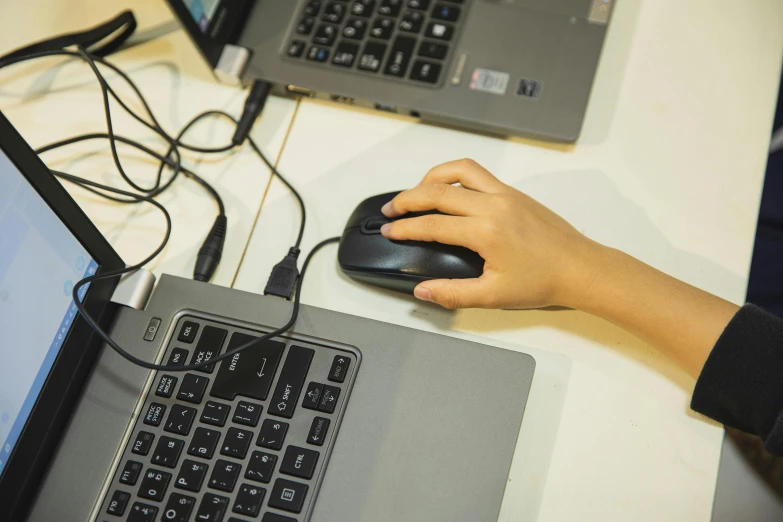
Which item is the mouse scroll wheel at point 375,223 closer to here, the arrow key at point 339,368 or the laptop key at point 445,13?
the arrow key at point 339,368

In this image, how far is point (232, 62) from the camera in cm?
72

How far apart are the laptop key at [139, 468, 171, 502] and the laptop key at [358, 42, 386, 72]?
43 centimetres

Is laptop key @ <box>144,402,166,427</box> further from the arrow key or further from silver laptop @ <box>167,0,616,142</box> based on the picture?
silver laptop @ <box>167,0,616,142</box>

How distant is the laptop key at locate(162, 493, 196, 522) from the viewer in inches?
20.1

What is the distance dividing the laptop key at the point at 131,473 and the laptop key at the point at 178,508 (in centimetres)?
3

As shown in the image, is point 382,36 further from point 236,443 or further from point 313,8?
point 236,443

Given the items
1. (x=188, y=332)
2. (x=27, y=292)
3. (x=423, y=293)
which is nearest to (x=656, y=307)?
(x=423, y=293)

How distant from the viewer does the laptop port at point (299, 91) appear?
0.71 m

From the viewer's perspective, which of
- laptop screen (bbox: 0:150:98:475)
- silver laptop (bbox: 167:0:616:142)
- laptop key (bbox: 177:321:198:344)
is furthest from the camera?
silver laptop (bbox: 167:0:616:142)

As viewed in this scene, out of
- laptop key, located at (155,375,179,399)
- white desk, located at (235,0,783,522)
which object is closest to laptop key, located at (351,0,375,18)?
white desk, located at (235,0,783,522)

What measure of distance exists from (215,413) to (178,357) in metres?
0.06

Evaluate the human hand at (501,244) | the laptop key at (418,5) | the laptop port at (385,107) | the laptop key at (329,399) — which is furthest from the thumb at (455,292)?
the laptop key at (418,5)

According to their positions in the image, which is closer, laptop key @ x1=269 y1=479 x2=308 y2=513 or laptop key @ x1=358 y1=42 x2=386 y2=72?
laptop key @ x1=269 y1=479 x2=308 y2=513

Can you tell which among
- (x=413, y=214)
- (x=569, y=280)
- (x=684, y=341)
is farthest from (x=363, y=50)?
(x=684, y=341)
